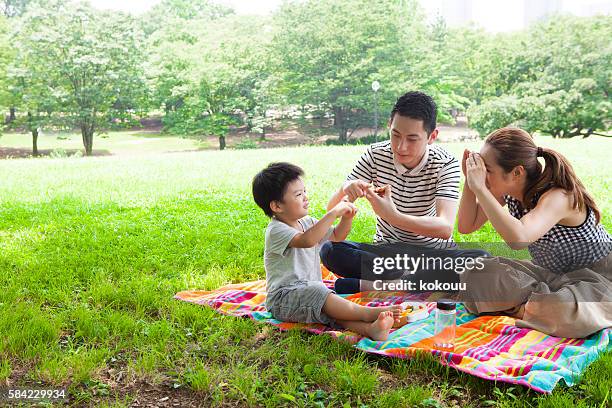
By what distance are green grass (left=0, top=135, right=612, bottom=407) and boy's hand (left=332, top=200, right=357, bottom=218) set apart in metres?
0.54

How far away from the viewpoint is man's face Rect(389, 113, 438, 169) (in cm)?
275

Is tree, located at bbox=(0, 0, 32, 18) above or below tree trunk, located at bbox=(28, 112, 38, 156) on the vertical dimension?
above

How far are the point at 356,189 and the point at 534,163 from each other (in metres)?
0.76

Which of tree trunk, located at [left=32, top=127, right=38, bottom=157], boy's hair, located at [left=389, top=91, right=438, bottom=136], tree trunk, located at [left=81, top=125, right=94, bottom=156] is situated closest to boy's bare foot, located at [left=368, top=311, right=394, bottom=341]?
boy's hair, located at [left=389, top=91, right=438, bottom=136]

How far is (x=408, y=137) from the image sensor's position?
2.78 m

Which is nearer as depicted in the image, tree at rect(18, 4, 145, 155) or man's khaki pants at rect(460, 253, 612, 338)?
man's khaki pants at rect(460, 253, 612, 338)

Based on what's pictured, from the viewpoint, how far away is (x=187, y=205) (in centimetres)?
581

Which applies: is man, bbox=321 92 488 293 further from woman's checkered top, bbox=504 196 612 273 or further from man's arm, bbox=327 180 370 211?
woman's checkered top, bbox=504 196 612 273

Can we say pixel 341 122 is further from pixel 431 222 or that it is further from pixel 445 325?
pixel 445 325

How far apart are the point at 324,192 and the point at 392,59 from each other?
580 inches

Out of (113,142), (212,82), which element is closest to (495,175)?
(212,82)

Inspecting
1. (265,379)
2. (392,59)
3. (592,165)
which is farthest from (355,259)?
(392,59)

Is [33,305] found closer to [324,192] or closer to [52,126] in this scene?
[324,192]

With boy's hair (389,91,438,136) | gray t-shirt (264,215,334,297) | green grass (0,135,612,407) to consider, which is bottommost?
green grass (0,135,612,407)
